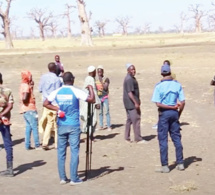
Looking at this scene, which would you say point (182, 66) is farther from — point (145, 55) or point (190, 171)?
point (190, 171)

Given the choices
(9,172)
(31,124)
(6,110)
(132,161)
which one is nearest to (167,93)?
(132,161)

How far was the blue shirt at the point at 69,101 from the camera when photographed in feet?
27.8

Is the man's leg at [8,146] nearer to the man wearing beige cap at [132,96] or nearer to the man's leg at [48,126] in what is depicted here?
the man's leg at [48,126]

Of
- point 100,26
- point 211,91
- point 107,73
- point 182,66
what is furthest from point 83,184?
point 100,26

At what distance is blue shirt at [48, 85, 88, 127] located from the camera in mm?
8469

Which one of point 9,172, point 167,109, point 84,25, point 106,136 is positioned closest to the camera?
point 167,109

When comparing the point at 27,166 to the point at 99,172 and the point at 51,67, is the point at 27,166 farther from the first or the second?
the point at 51,67

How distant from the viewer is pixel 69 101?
8.46m

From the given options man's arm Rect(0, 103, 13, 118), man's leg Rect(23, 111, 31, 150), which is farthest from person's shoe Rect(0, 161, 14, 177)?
man's leg Rect(23, 111, 31, 150)

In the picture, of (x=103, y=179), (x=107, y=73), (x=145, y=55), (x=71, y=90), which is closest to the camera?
(x=71, y=90)

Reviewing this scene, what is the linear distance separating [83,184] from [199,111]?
8874 millimetres

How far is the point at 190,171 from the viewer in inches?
382

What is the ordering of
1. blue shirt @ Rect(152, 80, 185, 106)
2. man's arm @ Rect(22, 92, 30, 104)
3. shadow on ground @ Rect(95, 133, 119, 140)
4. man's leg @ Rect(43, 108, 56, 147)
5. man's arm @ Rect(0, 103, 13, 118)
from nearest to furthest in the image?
man's arm @ Rect(0, 103, 13, 118)
blue shirt @ Rect(152, 80, 185, 106)
man's arm @ Rect(22, 92, 30, 104)
man's leg @ Rect(43, 108, 56, 147)
shadow on ground @ Rect(95, 133, 119, 140)

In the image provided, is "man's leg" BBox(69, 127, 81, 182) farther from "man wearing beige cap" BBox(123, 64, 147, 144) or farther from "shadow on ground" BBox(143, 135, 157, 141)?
"shadow on ground" BBox(143, 135, 157, 141)
